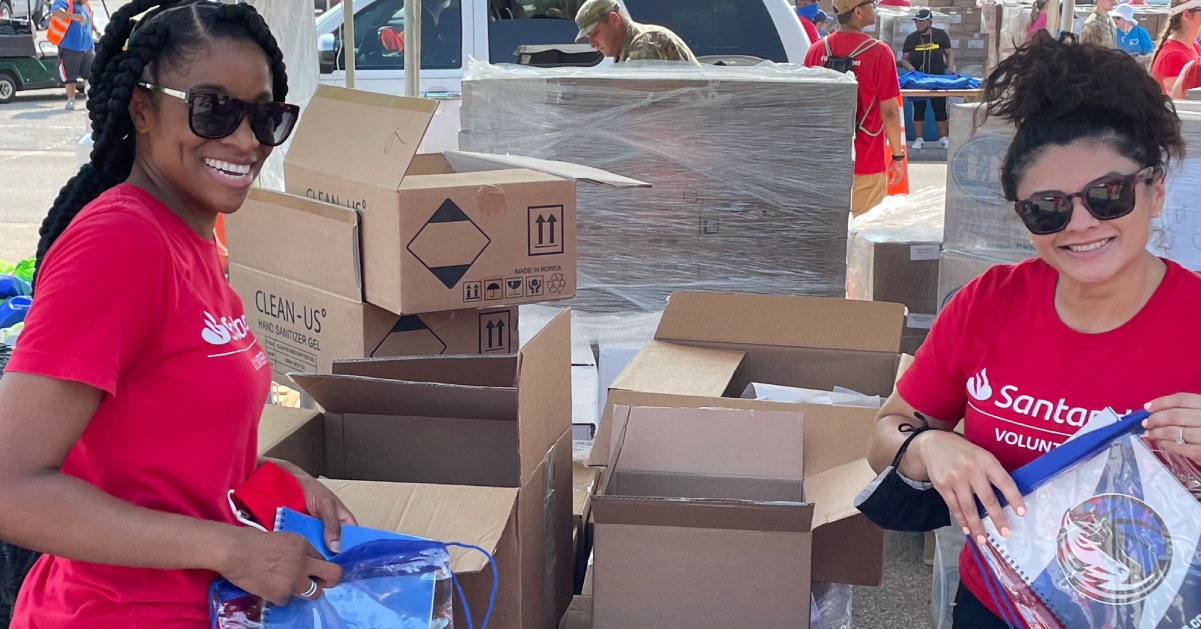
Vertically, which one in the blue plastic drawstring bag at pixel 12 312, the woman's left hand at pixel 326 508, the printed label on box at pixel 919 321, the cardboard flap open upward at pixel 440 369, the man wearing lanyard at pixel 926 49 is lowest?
the blue plastic drawstring bag at pixel 12 312

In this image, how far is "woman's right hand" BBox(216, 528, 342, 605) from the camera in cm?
122

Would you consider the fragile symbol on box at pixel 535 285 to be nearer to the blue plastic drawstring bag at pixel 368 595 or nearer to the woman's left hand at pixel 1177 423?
the blue plastic drawstring bag at pixel 368 595

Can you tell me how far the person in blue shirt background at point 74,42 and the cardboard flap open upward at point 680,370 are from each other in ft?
38.1

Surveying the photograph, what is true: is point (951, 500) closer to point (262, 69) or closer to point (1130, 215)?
point (1130, 215)

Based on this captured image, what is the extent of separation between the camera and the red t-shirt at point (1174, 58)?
16.6 feet

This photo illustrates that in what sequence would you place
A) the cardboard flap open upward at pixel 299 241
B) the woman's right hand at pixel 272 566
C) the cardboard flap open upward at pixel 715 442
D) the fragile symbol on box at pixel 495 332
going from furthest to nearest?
the fragile symbol on box at pixel 495 332 < the cardboard flap open upward at pixel 299 241 < the cardboard flap open upward at pixel 715 442 < the woman's right hand at pixel 272 566

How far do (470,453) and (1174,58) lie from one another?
4652 millimetres

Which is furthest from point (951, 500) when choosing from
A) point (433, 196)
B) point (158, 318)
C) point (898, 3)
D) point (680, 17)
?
point (898, 3)

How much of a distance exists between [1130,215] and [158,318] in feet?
4.13

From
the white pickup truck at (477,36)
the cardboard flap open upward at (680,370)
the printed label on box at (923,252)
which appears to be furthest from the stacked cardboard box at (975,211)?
the white pickup truck at (477,36)

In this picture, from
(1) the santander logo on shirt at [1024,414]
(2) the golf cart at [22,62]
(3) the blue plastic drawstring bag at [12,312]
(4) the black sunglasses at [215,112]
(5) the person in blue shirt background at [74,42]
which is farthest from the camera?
(2) the golf cart at [22,62]

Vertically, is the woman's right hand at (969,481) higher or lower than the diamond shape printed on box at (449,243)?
lower

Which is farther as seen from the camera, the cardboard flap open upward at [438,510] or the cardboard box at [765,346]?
the cardboard box at [765,346]

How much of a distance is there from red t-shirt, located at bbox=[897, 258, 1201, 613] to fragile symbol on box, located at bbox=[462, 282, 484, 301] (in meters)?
1.10
